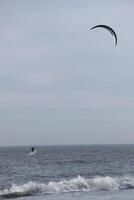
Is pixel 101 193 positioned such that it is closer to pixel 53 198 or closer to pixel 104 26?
pixel 53 198

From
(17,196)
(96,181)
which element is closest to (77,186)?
(96,181)

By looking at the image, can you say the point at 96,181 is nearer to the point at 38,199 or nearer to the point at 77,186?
the point at 77,186

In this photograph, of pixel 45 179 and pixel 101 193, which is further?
pixel 45 179

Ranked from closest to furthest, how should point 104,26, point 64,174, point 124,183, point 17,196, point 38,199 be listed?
point 104,26 < point 38,199 < point 17,196 < point 124,183 < point 64,174

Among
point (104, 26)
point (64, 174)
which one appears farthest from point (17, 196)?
point (64, 174)

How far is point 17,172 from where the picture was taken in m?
52.7

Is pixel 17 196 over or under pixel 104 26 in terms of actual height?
under

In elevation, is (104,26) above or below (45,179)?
above

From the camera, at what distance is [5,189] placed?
119 feet

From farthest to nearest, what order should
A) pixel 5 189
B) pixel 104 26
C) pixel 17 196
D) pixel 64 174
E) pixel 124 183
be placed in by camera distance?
1. pixel 64 174
2. pixel 124 183
3. pixel 5 189
4. pixel 17 196
5. pixel 104 26

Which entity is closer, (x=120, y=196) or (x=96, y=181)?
(x=120, y=196)

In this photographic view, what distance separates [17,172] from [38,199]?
71.8ft

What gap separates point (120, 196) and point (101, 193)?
6.43 feet

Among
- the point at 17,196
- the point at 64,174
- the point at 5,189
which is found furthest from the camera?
the point at 64,174
